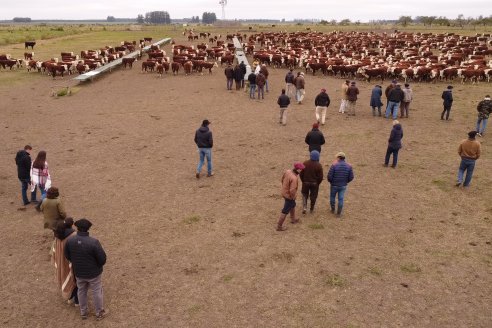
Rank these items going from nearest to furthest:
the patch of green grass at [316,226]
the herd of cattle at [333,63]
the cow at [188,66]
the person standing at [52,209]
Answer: the person standing at [52,209] → the patch of green grass at [316,226] → the herd of cattle at [333,63] → the cow at [188,66]

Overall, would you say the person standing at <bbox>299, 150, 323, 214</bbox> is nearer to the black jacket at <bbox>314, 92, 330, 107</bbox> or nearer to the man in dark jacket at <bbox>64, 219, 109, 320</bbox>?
the man in dark jacket at <bbox>64, 219, 109, 320</bbox>

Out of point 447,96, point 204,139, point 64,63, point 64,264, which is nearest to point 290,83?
point 447,96

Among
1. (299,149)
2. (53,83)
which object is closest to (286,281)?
(299,149)

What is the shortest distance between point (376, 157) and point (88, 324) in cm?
1020

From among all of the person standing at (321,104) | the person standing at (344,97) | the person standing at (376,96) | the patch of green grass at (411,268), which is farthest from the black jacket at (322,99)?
the patch of green grass at (411,268)

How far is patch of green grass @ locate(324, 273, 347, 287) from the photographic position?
7.09 metres

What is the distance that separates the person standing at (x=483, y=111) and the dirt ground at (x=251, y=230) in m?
1.21

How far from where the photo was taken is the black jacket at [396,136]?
1165 centimetres

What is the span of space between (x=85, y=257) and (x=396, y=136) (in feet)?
30.4

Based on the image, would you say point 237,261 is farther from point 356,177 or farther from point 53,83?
point 53,83

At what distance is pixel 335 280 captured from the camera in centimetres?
718

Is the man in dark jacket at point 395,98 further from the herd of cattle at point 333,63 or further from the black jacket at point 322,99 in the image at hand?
the herd of cattle at point 333,63

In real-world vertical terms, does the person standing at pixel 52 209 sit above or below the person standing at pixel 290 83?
below

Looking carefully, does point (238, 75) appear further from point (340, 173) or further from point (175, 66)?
point (340, 173)
